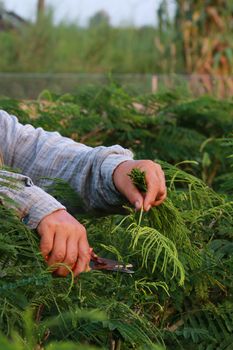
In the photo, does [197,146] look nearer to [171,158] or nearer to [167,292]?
[171,158]

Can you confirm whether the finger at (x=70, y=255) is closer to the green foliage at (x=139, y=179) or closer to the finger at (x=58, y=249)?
the finger at (x=58, y=249)

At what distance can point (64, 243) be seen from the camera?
2.10 meters

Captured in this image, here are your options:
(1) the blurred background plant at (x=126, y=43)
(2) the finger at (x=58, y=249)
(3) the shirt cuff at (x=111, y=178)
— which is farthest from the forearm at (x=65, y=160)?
(1) the blurred background plant at (x=126, y=43)

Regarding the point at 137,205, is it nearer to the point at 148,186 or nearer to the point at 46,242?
the point at 148,186

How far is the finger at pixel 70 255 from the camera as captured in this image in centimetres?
205

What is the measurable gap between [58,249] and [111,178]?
19.2 inches

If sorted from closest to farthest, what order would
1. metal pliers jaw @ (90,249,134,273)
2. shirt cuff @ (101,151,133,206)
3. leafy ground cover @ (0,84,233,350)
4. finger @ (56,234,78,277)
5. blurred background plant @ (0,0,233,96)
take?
leafy ground cover @ (0,84,233,350) < finger @ (56,234,78,277) < metal pliers jaw @ (90,249,134,273) < shirt cuff @ (101,151,133,206) < blurred background plant @ (0,0,233,96)

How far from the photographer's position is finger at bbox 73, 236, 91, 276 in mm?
2088

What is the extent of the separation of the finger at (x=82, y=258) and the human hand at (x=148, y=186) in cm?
18

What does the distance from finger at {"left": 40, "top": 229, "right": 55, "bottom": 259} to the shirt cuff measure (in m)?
0.42

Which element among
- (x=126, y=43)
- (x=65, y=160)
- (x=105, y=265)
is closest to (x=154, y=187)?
(x=105, y=265)

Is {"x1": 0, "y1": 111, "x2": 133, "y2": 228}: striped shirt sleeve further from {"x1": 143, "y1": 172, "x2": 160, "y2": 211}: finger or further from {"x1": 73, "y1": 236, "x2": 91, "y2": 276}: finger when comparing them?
{"x1": 73, "y1": 236, "x2": 91, "y2": 276}: finger

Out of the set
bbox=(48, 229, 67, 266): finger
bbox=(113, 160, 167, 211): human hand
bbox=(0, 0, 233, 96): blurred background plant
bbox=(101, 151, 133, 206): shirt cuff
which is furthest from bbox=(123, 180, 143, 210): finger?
bbox=(0, 0, 233, 96): blurred background plant

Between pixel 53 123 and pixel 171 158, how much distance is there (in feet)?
2.60
